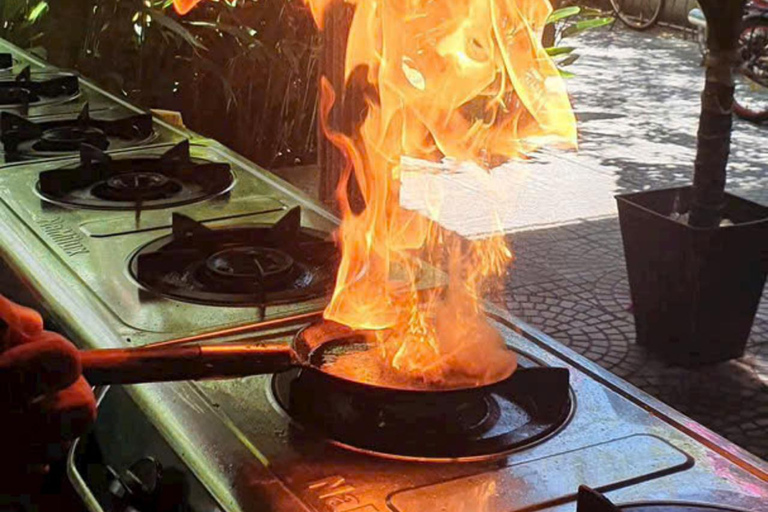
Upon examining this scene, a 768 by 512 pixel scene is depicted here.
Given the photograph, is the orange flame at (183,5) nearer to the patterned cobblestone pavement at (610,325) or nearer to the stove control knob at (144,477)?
the patterned cobblestone pavement at (610,325)

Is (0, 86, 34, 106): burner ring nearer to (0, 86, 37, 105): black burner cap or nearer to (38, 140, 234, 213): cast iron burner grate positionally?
(0, 86, 37, 105): black burner cap

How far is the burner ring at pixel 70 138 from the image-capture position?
126 inches

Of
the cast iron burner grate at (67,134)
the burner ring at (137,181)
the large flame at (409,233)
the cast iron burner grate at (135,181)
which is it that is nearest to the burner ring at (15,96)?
the cast iron burner grate at (67,134)

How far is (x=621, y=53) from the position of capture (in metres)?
14.5

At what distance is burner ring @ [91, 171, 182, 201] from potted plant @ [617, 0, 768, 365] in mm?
2495

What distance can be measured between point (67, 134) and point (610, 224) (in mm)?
4130

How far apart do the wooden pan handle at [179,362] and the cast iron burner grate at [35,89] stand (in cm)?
254

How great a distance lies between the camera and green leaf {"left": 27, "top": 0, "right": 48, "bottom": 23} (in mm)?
6527

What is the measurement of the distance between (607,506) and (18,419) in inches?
28.6

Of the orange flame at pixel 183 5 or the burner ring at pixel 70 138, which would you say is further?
the orange flame at pixel 183 5

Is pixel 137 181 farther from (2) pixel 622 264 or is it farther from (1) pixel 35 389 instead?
(2) pixel 622 264

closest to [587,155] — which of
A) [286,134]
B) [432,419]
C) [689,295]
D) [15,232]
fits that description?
[286,134]

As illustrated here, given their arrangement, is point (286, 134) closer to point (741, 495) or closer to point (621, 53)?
point (741, 495)

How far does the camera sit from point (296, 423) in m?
1.57
